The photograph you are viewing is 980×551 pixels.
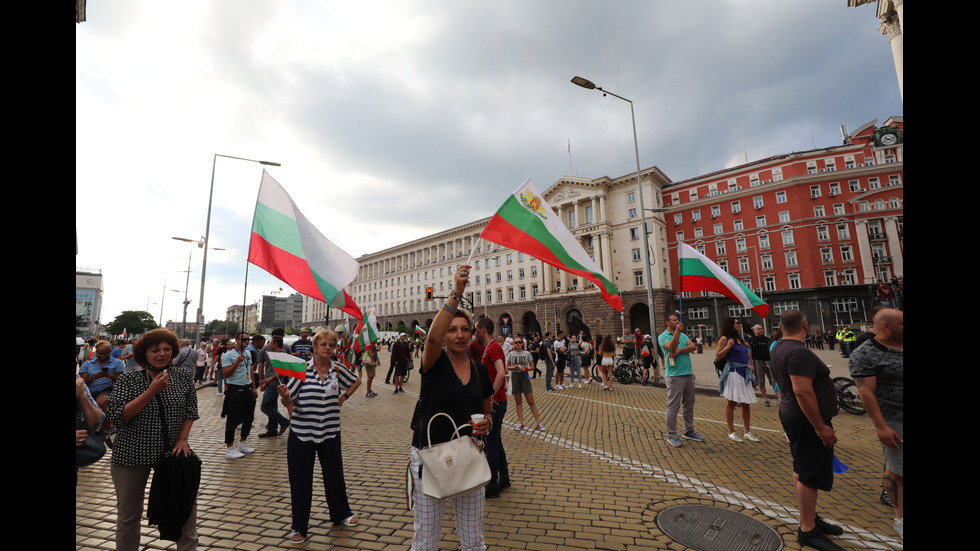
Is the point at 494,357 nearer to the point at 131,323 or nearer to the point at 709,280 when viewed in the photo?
the point at 709,280

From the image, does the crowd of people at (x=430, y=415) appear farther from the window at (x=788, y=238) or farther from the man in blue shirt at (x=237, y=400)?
the window at (x=788, y=238)

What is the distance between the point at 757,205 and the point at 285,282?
5343 cm

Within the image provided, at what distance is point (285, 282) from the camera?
5.39 meters

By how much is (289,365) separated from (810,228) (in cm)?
5317

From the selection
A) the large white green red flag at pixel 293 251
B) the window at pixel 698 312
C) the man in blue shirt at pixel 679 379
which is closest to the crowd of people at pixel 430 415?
the large white green red flag at pixel 293 251

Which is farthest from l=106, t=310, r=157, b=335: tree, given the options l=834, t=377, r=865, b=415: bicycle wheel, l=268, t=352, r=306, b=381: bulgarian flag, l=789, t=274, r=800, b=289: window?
l=789, t=274, r=800, b=289: window

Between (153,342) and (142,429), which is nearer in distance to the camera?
(142,429)

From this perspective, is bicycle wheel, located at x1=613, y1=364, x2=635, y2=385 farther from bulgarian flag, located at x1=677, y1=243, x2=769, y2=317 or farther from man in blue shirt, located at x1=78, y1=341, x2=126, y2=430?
man in blue shirt, located at x1=78, y1=341, x2=126, y2=430

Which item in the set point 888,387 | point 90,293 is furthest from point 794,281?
point 90,293

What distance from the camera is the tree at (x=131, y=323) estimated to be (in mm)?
77125

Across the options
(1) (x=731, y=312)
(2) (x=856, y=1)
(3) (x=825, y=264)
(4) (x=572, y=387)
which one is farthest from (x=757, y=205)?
(4) (x=572, y=387)

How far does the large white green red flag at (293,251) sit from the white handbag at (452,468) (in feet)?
11.3

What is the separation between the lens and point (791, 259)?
43.5 metres
